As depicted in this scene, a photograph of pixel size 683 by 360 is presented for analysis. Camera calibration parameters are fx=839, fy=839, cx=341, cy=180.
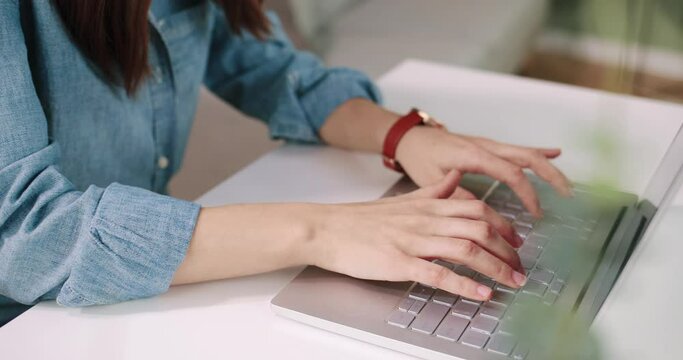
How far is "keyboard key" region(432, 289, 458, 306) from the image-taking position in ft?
2.22

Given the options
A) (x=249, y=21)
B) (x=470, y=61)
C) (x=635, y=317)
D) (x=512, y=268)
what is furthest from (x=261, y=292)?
→ (x=470, y=61)

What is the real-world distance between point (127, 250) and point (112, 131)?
25 cm

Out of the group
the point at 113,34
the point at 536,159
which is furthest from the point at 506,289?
the point at 113,34

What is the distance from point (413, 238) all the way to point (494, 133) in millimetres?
387

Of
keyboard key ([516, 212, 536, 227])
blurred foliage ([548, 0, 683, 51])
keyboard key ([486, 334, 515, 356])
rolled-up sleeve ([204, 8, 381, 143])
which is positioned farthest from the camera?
rolled-up sleeve ([204, 8, 381, 143])

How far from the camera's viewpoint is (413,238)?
27.6 inches

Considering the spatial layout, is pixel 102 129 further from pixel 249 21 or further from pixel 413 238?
pixel 413 238

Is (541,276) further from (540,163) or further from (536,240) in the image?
(540,163)

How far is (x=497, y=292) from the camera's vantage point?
2.26ft

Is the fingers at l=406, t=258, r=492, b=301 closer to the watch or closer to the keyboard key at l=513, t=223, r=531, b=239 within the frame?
the keyboard key at l=513, t=223, r=531, b=239

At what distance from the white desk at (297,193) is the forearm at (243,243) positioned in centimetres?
2

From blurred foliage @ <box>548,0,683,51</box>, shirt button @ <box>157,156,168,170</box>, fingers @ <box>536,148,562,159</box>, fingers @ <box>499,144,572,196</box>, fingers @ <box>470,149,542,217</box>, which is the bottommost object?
shirt button @ <box>157,156,168,170</box>

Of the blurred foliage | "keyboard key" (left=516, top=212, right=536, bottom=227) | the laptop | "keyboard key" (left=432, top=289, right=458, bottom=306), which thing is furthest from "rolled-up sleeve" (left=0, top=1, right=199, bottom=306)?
the blurred foliage

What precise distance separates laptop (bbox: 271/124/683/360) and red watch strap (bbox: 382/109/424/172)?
187 mm
